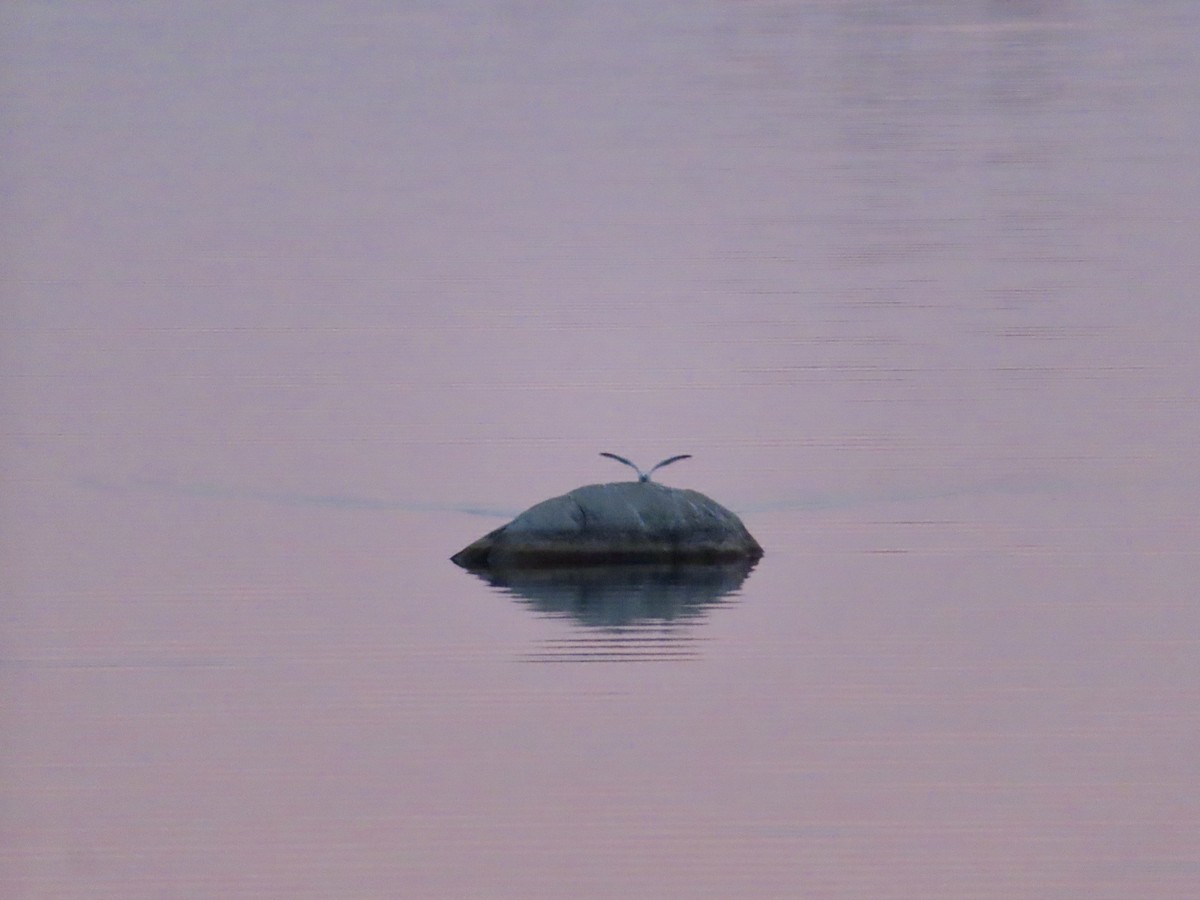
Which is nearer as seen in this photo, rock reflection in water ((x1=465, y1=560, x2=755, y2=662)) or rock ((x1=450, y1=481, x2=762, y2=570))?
rock reflection in water ((x1=465, y1=560, x2=755, y2=662))

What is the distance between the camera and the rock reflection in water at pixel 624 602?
15.1m

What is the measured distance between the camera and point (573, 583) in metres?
18.0

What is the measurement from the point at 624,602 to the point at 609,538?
1.92 metres

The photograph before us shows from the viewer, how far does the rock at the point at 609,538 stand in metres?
18.9

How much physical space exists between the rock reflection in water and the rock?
12 centimetres

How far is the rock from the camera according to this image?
1892cm

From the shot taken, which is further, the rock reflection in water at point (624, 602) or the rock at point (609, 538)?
the rock at point (609, 538)

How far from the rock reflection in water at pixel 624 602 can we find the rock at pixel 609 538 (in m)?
0.12

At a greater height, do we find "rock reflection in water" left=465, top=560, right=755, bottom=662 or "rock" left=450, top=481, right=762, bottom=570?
"rock" left=450, top=481, right=762, bottom=570

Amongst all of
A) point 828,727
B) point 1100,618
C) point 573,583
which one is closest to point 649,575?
point 573,583

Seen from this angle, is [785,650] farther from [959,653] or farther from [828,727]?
[828,727]

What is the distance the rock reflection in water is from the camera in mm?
15117

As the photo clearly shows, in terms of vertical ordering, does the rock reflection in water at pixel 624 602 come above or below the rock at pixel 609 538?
below

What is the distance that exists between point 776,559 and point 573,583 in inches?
64.8
